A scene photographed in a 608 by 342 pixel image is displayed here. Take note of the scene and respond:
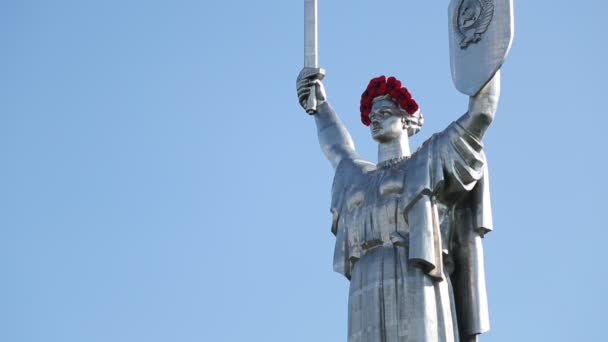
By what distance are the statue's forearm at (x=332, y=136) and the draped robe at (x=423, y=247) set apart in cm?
147

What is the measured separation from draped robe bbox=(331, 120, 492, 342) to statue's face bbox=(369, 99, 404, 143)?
1.50 ft

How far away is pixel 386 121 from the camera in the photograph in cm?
2047

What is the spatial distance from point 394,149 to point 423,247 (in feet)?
5.79

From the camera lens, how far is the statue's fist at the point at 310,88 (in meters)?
22.2

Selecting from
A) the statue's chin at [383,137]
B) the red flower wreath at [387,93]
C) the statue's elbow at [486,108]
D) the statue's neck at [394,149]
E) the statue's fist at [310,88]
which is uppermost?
the statue's fist at [310,88]

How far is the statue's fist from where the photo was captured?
72.9 ft

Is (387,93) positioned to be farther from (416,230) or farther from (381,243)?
(416,230)

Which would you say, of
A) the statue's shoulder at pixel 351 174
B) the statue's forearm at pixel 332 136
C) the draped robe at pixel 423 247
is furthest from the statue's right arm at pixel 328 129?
the draped robe at pixel 423 247

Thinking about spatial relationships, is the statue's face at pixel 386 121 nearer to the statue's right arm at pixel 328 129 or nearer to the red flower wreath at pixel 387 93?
the red flower wreath at pixel 387 93

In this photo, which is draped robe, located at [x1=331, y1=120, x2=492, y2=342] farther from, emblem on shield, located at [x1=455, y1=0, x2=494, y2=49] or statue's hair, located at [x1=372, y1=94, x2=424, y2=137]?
emblem on shield, located at [x1=455, y1=0, x2=494, y2=49]

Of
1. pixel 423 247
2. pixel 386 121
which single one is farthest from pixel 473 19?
pixel 423 247

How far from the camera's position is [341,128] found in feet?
72.3

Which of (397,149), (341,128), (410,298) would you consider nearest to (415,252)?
(410,298)

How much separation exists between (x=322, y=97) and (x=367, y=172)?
2001mm
